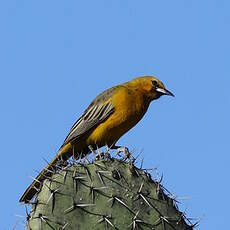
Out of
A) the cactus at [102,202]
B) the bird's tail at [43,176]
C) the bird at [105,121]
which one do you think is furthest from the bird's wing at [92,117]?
the cactus at [102,202]

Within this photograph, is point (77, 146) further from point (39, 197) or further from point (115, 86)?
point (39, 197)

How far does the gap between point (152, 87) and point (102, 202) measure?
5.39m

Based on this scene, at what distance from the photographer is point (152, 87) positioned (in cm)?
1008

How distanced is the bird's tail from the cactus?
0.20 m

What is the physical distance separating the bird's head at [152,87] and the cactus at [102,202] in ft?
15.8

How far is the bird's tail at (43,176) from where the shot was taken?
17.4 ft

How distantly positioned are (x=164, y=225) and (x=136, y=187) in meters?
0.37

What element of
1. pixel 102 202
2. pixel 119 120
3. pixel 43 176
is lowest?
pixel 102 202

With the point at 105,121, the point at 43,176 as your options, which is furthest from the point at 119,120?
the point at 43,176

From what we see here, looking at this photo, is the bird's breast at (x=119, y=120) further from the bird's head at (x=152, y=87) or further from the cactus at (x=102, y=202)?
the cactus at (x=102, y=202)

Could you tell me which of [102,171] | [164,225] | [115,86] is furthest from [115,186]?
[115,86]

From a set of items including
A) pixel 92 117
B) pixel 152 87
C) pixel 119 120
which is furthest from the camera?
pixel 152 87

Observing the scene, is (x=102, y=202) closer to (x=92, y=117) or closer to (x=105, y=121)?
(x=105, y=121)

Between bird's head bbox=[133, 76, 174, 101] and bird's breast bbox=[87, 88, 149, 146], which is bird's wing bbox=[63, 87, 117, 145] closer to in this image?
bird's breast bbox=[87, 88, 149, 146]
